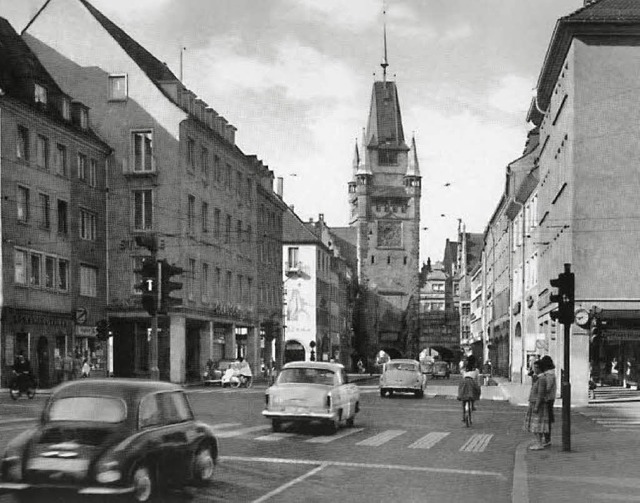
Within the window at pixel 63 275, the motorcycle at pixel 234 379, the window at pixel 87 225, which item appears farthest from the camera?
the motorcycle at pixel 234 379

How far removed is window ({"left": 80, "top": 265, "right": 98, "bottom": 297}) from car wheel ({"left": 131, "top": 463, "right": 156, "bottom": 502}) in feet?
129

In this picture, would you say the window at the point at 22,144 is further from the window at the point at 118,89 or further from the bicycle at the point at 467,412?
the bicycle at the point at 467,412

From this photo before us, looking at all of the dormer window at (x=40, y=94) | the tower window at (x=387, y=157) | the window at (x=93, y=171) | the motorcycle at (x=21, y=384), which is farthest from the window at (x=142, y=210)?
the tower window at (x=387, y=157)

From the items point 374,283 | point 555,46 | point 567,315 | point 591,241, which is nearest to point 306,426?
point 567,315

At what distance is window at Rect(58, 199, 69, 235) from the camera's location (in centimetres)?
4681

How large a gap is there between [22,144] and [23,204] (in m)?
2.52

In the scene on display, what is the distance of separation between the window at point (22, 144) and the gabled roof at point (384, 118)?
114 meters

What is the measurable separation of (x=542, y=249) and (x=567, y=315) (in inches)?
1290

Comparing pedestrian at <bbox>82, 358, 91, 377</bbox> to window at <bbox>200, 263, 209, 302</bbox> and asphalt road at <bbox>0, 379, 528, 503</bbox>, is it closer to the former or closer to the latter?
window at <bbox>200, 263, 209, 302</bbox>

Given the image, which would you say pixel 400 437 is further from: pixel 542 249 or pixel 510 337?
pixel 510 337

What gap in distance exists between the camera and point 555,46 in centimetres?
4038

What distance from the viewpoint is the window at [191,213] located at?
177 feet

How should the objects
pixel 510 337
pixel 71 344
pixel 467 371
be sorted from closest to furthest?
pixel 467 371 < pixel 71 344 < pixel 510 337

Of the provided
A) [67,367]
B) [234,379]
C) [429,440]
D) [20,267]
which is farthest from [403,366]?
[429,440]
